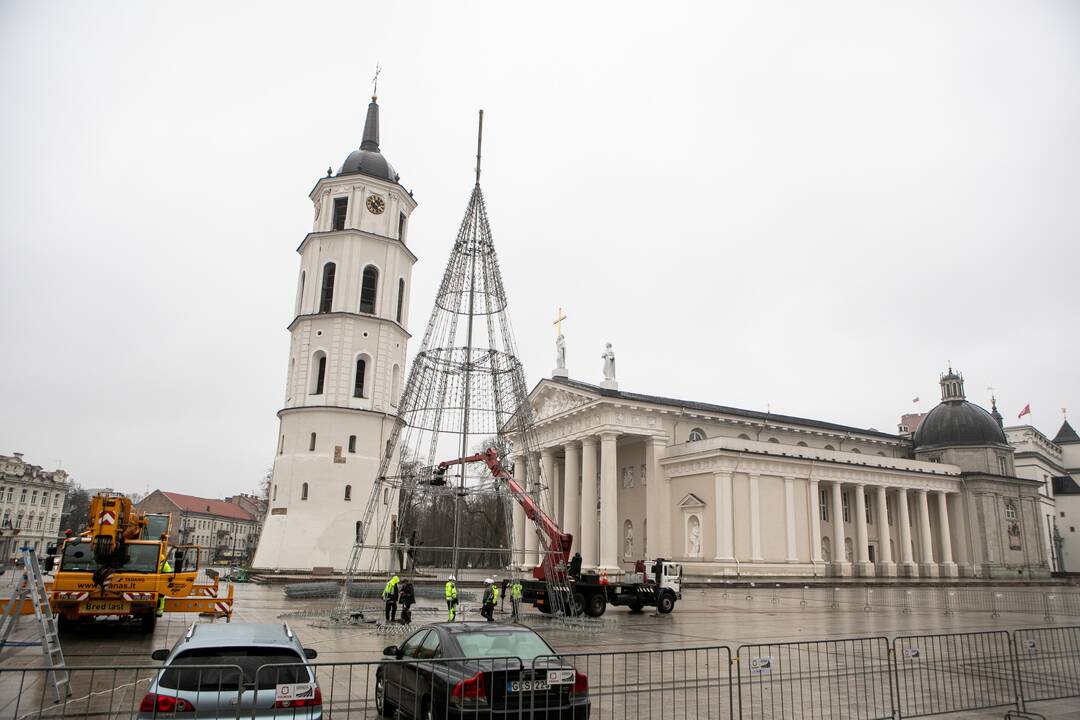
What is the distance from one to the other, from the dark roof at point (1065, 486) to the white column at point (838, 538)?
2175 inches

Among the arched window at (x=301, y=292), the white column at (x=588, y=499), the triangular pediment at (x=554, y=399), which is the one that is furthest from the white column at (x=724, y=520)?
the arched window at (x=301, y=292)

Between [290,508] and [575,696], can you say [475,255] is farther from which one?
[290,508]

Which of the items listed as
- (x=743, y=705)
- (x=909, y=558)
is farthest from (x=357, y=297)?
(x=909, y=558)

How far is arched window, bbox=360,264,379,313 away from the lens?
4175 centimetres

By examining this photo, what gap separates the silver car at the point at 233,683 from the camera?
6.48m

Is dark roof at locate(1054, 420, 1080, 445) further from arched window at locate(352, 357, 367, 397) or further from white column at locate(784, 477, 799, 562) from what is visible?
arched window at locate(352, 357, 367, 397)

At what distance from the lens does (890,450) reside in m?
64.1

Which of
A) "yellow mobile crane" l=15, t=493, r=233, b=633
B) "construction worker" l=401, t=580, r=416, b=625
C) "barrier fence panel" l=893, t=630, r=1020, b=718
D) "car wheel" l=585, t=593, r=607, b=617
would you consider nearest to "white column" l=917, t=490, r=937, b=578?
"car wheel" l=585, t=593, r=607, b=617

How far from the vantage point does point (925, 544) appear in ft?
180

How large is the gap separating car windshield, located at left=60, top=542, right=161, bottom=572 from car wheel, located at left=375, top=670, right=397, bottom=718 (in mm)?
9826

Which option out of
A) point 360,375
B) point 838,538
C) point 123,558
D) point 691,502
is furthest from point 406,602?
point 838,538

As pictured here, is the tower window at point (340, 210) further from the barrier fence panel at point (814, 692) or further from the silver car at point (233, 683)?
the silver car at point (233, 683)

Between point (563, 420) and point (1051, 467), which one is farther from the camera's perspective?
point (1051, 467)

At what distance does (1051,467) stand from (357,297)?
9090 cm
